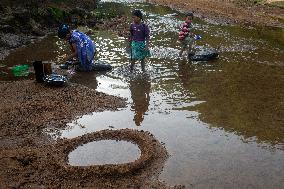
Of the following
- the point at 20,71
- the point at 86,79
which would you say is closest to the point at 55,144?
the point at 86,79

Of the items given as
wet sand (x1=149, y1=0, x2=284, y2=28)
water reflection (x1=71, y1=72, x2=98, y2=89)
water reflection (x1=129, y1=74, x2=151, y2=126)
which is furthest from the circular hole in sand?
wet sand (x1=149, y1=0, x2=284, y2=28)

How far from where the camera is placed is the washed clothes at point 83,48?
11.9 m

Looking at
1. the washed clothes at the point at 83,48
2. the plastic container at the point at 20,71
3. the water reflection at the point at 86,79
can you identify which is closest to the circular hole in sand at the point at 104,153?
the water reflection at the point at 86,79

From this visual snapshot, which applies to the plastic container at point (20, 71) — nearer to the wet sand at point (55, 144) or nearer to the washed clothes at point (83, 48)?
the wet sand at point (55, 144)

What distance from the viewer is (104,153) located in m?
7.40

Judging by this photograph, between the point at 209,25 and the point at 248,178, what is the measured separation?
16067 mm

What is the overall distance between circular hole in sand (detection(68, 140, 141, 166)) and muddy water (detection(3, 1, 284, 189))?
0.69 m

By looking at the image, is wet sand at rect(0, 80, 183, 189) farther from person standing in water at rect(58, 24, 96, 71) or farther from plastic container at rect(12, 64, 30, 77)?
person standing in water at rect(58, 24, 96, 71)

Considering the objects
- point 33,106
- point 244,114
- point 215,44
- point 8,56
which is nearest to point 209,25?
point 215,44

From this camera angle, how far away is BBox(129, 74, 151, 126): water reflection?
9.40 m

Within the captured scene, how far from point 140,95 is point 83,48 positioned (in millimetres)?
2719

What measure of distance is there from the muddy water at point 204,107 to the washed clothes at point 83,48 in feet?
1.30

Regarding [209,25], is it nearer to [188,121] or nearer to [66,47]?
[66,47]

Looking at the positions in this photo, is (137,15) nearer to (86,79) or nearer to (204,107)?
(86,79)
